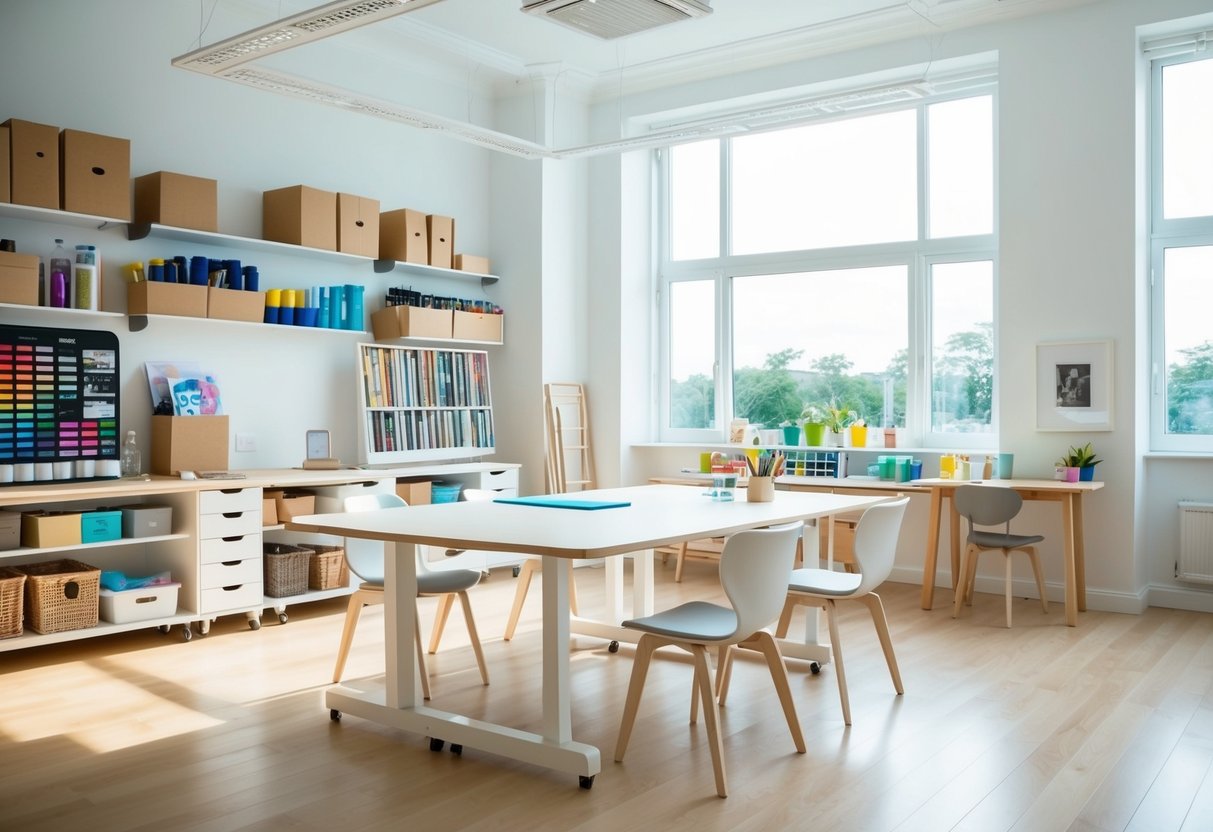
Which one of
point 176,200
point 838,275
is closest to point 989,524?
point 838,275

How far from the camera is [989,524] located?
5.73 metres

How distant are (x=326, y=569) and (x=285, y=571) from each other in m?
0.28

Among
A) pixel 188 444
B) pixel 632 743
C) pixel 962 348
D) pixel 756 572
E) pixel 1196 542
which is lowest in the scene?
pixel 632 743

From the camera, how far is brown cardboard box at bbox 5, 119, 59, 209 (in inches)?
191

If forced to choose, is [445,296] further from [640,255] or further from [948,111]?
[948,111]

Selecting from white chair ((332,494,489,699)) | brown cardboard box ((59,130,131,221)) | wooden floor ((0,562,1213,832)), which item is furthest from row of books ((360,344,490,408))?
white chair ((332,494,489,699))

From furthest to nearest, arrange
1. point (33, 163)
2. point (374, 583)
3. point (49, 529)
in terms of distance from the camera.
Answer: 1. point (33, 163)
2. point (49, 529)
3. point (374, 583)

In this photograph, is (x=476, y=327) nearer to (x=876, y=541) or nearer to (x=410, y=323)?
(x=410, y=323)

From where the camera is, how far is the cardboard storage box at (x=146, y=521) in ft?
16.8

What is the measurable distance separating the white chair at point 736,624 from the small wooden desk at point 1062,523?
8.93 feet

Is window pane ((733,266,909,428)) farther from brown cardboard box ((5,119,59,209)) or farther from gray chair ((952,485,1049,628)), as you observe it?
brown cardboard box ((5,119,59,209))

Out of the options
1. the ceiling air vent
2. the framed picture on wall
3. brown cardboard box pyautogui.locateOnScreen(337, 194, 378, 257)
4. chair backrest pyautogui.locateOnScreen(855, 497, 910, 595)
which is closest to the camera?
chair backrest pyautogui.locateOnScreen(855, 497, 910, 595)

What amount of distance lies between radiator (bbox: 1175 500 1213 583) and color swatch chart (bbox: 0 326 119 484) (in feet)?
19.2

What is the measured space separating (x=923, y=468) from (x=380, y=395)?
11.7 feet
